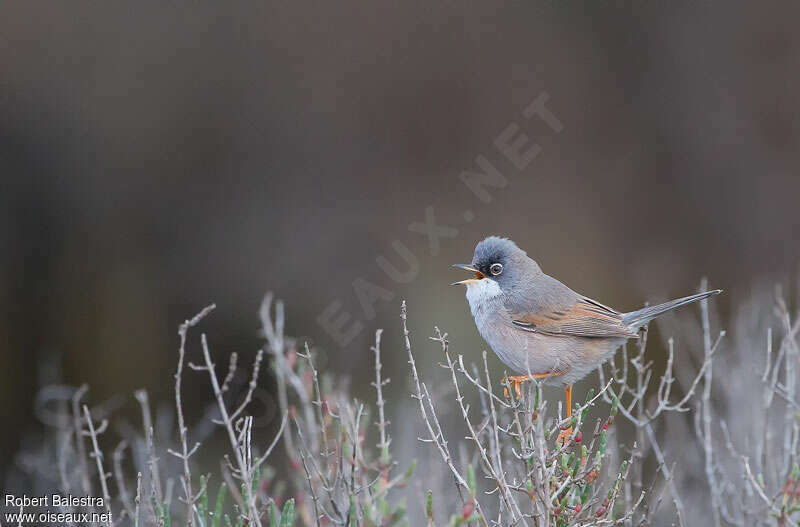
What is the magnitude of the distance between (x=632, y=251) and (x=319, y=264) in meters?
3.65

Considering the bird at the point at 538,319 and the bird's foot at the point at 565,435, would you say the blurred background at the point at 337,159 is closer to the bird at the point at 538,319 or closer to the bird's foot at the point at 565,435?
the bird at the point at 538,319

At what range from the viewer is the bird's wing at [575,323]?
3.94m

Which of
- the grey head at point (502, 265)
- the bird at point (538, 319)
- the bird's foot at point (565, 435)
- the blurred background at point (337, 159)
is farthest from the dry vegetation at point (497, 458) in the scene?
the blurred background at point (337, 159)

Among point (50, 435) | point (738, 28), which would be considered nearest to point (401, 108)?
point (738, 28)

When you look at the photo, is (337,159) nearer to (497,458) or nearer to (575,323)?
(575,323)

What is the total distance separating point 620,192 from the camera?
9.95 m

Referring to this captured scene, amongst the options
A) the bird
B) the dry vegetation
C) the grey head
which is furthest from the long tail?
the grey head

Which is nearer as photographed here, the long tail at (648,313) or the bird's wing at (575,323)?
the long tail at (648,313)

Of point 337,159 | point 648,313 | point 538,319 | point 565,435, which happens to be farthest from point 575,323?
point 337,159

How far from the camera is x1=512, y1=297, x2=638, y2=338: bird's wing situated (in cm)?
394

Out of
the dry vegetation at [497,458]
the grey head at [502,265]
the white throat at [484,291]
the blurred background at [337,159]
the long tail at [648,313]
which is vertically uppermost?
the blurred background at [337,159]

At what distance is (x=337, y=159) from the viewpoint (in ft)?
32.5

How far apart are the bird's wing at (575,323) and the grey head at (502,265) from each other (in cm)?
17

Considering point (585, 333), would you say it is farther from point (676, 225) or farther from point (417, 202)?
point (676, 225)
